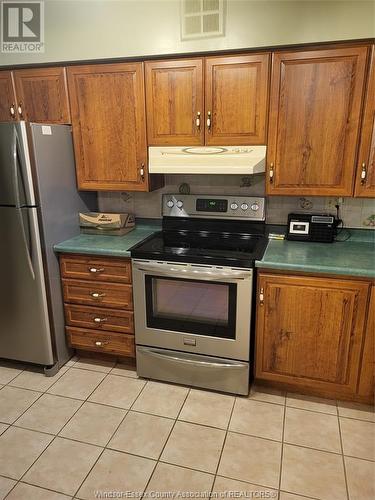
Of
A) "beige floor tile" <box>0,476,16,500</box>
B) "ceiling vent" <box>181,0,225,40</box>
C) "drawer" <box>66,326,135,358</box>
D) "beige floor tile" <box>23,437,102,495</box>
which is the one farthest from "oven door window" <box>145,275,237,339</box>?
"ceiling vent" <box>181,0,225,40</box>

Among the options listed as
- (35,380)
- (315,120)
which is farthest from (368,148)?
(35,380)

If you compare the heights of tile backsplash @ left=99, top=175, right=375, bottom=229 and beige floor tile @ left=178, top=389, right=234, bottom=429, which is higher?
tile backsplash @ left=99, top=175, right=375, bottom=229

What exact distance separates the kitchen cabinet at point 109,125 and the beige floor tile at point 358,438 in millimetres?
1885

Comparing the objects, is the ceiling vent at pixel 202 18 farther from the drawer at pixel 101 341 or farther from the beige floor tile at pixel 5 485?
the beige floor tile at pixel 5 485

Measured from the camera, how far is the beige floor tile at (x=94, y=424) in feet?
6.09

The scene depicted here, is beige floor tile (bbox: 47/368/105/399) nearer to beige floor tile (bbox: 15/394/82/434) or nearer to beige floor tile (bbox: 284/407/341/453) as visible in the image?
beige floor tile (bbox: 15/394/82/434)

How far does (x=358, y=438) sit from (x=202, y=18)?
2.46 metres

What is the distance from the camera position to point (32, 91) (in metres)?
2.31

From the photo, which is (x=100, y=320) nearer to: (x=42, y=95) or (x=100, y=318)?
(x=100, y=318)

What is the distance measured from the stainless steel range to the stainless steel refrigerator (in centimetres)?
59

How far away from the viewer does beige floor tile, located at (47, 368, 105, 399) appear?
7.25ft

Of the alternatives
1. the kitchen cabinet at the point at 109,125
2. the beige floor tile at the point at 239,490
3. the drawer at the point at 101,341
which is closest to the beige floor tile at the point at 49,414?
the drawer at the point at 101,341

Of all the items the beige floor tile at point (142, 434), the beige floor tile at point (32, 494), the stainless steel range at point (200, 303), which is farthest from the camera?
the stainless steel range at point (200, 303)

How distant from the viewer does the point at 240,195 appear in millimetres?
2434
